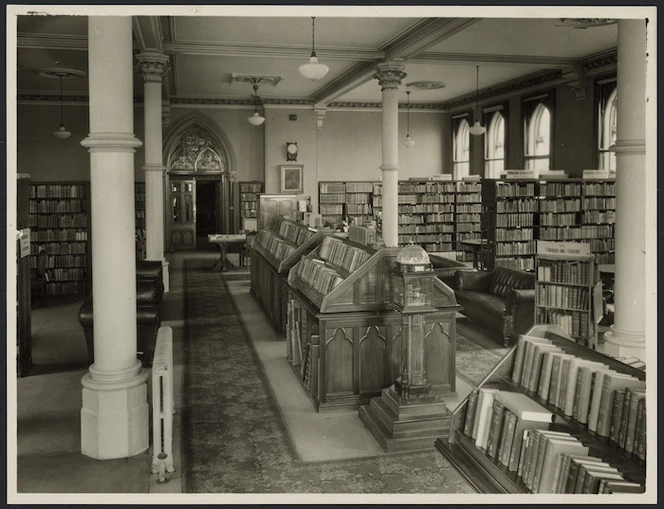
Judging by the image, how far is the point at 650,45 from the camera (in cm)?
287

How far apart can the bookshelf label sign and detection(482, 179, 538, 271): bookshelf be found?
4.85 meters

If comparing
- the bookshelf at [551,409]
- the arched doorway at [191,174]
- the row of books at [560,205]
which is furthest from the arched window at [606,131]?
the bookshelf at [551,409]

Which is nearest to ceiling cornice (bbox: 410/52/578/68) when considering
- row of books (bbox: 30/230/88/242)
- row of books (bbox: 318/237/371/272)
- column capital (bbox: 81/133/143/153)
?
row of books (bbox: 318/237/371/272)

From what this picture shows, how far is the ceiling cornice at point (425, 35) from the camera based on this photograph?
922 centimetres

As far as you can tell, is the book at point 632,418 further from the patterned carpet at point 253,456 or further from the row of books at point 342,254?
the row of books at point 342,254

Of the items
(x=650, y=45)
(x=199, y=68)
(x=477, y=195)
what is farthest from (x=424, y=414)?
(x=477, y=195)

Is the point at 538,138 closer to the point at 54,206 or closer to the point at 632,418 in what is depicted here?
the point at 54,206

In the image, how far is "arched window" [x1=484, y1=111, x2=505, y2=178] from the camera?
17.5 metres

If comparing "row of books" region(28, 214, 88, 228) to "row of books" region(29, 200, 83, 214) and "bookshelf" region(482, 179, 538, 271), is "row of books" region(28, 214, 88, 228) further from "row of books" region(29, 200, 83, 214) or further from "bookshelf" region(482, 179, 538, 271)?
"bookshelf" region(482, 179, 538, 271)

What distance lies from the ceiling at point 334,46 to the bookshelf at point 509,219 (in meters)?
2.60

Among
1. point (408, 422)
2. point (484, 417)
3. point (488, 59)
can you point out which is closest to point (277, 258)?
point (408, 422)

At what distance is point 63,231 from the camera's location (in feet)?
40.2

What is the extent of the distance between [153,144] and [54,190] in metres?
2.13

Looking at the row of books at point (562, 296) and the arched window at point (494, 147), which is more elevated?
the arched window at point (494, 147)
